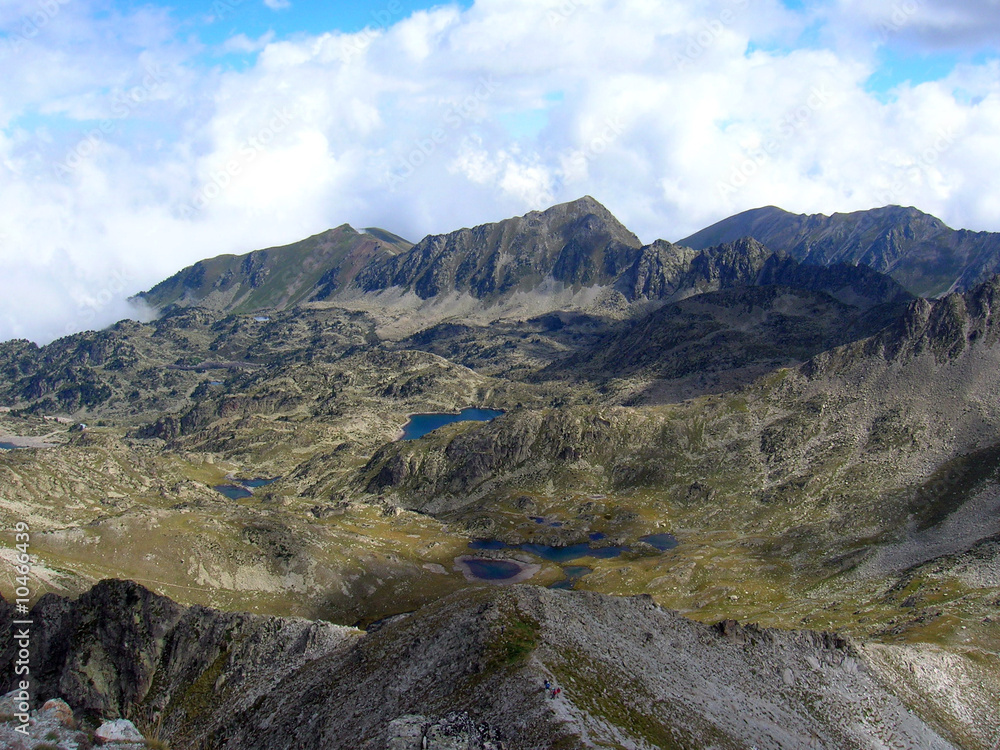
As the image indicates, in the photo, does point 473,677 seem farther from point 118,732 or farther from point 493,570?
point 493,570

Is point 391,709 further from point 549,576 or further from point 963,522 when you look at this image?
point 963,522

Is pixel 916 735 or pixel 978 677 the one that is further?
pixel 978 677

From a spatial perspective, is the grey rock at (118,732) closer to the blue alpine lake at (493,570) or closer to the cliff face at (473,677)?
the cliff face at (473,677)

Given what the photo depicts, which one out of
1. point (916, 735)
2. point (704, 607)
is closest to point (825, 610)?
point (704, 607)

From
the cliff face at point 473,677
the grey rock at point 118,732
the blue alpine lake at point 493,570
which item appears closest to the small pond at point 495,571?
the blue alpine lake at point 493,570

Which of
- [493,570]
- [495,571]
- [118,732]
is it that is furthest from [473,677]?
[493,570]

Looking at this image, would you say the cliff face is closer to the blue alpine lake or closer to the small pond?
the small pond

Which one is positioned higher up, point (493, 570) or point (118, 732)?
point (118, 732)

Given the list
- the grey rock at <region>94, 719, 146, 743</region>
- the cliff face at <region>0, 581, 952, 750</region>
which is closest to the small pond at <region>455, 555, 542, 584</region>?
the cliff face at <region>0, 581, 952, 750</region>
